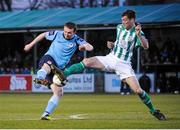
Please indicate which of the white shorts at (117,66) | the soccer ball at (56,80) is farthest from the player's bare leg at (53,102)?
the white shorts at (117,66)

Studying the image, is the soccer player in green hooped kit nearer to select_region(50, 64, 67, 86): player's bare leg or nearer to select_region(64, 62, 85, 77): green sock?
select_region(64, 62, 85, 77): green sock

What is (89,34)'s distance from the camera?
3959cm

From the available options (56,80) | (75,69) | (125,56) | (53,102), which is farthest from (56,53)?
(125,56)

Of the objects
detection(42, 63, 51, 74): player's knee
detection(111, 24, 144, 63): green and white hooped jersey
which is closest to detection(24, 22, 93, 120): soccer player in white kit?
detection(42, 63, 51, 74): player's knee

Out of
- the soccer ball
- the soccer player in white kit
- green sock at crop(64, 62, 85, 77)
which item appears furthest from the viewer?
the soccer player in white kit

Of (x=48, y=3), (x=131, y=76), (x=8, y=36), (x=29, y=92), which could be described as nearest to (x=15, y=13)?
(x=8, y=36)

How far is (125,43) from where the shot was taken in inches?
544

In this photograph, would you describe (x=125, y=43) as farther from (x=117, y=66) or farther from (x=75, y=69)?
(x=75, y=69)

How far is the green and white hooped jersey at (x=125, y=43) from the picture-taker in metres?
13.7

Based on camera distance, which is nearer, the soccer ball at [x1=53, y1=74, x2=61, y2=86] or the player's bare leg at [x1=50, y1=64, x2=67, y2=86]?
the player's bare leg at [x1=50, y1=64, x2=67, y2=86]

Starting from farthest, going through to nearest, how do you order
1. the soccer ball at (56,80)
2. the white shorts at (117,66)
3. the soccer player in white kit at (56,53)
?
the white shorts at (117,66), the soccer player in white kit at (56,53), the soccer ball at (56,80)

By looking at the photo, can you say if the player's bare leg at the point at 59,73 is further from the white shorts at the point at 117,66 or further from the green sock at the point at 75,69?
the white shorts at the point at 117,66

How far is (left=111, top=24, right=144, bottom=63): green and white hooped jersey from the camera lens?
13742 millimetres

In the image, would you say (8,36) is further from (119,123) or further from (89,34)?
(119,123)
